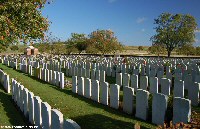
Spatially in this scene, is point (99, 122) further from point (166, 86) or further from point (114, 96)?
point (166, 86)

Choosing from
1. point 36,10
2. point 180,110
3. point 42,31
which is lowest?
point 180,110

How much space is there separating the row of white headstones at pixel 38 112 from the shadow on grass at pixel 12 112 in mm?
161

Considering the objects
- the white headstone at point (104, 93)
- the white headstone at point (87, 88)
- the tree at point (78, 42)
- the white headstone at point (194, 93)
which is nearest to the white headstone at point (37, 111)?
the white headstone at point (104, 93)

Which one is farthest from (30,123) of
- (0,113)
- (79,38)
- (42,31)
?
(79,38)

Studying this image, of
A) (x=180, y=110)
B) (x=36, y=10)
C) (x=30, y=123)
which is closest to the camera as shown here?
(x=180, y=110)

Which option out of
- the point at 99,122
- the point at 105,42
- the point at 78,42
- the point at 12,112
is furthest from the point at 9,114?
the point at 78,42

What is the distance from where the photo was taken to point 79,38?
87.2m

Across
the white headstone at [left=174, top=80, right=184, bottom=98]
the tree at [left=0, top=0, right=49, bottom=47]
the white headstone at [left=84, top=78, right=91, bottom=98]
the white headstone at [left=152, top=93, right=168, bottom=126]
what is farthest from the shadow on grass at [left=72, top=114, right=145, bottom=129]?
the tree at [left=0, top=0, right=49, bottom=47]

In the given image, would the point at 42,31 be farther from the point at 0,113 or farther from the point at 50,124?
the point at 50,124

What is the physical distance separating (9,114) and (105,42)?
148 feet

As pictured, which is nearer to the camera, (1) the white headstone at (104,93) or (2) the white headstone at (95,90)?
(1) the white headstone at (104,93)

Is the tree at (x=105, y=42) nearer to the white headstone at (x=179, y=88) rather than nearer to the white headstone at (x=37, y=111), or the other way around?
the white headstone at (x=179, y=88)

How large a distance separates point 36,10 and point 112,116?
26.8 ft

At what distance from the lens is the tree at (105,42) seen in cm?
5375
